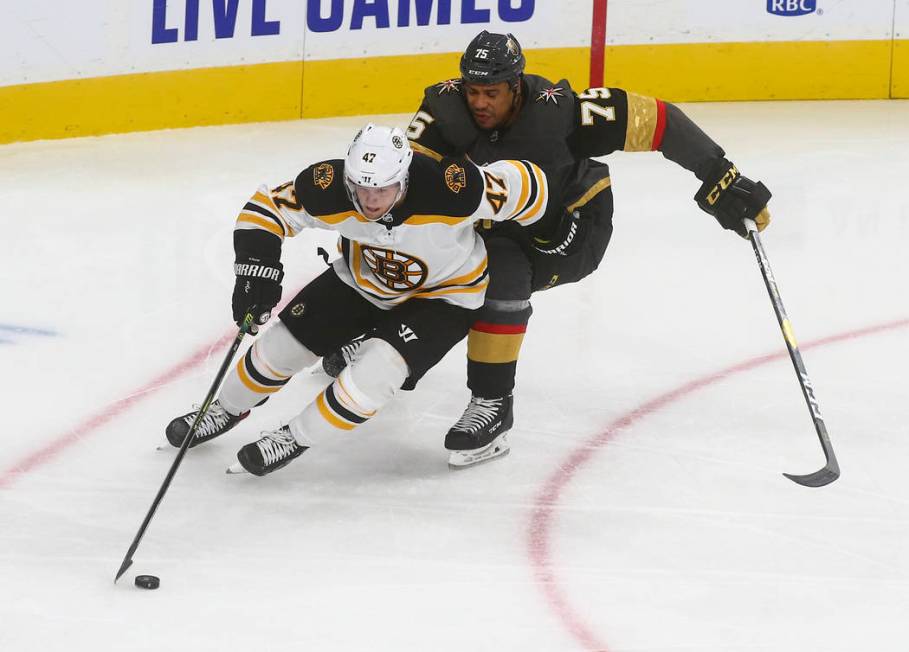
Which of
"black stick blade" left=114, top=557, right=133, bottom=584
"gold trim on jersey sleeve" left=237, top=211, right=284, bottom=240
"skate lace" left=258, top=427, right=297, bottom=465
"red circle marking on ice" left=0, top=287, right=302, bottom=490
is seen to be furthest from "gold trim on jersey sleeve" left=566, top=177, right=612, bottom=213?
"black stick blade" left=114, top=557, right=133, bottom=584

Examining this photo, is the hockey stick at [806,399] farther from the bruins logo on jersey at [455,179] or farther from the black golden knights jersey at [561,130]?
the bruins logo on jersey at [455,179]

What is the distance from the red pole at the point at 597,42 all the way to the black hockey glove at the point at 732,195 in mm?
3263

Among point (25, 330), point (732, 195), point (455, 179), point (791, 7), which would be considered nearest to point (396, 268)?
point (455, 179)

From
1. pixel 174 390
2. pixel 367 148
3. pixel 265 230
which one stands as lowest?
pixel 174 390

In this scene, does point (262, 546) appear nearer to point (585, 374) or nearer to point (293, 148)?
point (585, 374)

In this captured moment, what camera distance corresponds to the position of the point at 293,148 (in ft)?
21.0

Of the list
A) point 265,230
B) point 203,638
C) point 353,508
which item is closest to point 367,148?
point 265,230

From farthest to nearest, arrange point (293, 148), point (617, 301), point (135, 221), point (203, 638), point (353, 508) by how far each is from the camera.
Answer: point (293, 148) < point (135, 221) < point (617, 301) < point (353, 508) < point (203, 638)

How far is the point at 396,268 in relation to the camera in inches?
136

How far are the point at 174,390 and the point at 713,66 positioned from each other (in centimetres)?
385

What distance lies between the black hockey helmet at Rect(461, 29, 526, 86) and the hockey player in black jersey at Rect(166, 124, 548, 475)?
0.23 meters

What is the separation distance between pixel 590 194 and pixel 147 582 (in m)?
1.64

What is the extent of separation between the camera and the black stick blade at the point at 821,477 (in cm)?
341

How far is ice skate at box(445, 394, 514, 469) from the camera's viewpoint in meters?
3.62
